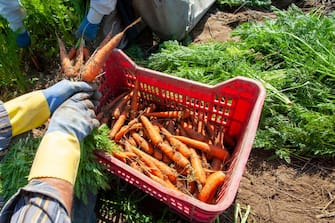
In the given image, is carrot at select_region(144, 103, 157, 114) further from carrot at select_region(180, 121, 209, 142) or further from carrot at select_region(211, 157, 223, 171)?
carrot at select_region(211, 157, 223, 171)

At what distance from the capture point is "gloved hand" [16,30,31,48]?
2.78 metres

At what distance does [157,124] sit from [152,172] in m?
0.37

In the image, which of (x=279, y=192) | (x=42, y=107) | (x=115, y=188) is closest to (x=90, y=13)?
(x=42, y=107)

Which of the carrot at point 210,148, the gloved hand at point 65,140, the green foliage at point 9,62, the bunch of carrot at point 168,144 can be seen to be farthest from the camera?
the green foliage at point 9,62

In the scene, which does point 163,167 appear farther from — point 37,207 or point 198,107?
point 37,207

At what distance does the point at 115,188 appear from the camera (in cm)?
232

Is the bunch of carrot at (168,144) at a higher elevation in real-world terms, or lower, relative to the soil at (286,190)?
higher

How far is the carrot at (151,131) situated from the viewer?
7.33 feet

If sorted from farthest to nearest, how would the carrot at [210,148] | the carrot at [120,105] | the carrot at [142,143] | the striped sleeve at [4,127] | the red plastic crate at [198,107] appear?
the carrot at [120,105] < the carrot at [142,143] < the carrot at [210,148] < the red plastic crate at [198,107] < the striped sleeve at [4,127]

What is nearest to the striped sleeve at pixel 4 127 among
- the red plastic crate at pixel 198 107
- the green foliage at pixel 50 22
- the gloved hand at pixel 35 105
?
the gloved hand at pixel 35 105

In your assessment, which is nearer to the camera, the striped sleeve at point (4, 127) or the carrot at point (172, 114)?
the striped sleeve at point (4, 127)

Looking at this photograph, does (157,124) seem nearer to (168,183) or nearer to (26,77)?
(168,183)

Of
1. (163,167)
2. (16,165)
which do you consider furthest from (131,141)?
(16,165)

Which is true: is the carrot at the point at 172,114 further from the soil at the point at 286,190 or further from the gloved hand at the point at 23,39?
the gloved hand at the point at 23,39
